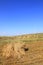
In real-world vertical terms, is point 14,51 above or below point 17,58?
above

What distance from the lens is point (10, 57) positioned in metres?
17.7

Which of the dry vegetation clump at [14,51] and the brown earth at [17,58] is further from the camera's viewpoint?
the dry vegetation clump at [14,51]

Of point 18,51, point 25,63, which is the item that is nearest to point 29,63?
point 25,63

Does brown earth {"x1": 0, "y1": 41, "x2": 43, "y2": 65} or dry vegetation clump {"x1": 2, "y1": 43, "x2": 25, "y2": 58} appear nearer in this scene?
brown earth {"x1": 0, "y1": 41, "x2": 43, "y2": 65}

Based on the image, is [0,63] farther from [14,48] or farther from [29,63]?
[14,48]

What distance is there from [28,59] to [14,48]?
10.5 feet

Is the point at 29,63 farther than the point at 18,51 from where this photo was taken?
No

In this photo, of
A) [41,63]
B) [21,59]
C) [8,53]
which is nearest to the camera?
[41,63]

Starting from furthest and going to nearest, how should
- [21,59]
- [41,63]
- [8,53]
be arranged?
[8,53]
[21,59]
[41,63]

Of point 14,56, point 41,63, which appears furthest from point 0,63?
point 41,63

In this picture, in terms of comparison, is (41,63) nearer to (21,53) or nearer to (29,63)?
(29,63)

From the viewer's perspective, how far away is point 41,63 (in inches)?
601

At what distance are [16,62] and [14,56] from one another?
2093 millimetres

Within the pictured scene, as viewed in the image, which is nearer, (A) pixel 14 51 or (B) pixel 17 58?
(B) pixel 17 58
